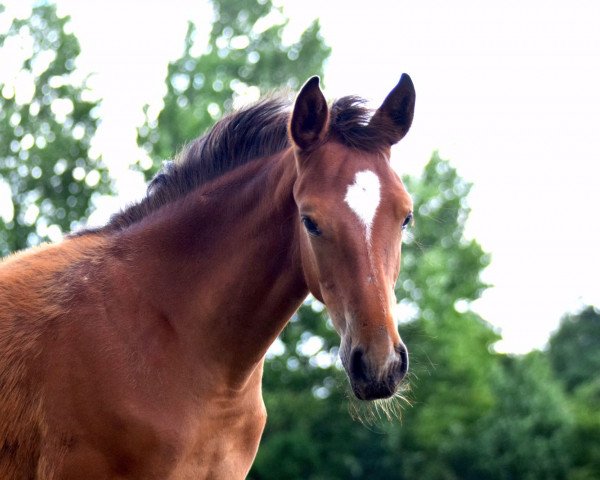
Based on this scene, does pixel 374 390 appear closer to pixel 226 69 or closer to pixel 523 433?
pixel 226 69

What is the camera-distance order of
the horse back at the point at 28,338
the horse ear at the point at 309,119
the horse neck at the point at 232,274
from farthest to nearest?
the horse neck at the point at 232,274 → the horse ear at the point at 309,119 → the horse back at the point at 28,338

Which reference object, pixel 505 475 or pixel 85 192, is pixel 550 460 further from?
pixel 85 192

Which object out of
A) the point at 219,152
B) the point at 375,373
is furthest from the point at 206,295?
the point at 375,373

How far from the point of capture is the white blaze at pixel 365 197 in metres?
4.11

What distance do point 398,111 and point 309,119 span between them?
540 mm

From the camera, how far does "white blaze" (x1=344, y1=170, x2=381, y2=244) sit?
162 inches

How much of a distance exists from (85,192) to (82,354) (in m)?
18.6

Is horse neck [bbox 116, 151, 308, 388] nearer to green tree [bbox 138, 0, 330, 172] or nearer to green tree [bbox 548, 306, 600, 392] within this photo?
green tree [bbox 138, 0, 330, 172]

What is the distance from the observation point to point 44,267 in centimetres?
478

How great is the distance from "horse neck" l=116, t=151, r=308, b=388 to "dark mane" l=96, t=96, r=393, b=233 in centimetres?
23

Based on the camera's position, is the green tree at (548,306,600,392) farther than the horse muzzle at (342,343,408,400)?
Yes

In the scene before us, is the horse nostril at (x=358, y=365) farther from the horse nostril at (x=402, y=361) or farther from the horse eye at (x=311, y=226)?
the horse eye at (x=311, y=226)

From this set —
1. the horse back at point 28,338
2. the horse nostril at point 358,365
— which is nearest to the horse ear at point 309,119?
the horse nostril at point 358,365

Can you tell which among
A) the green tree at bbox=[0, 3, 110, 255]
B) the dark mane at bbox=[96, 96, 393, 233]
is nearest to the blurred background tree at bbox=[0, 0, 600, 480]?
the green tree at bbox=[0, 3, 110, 255]
